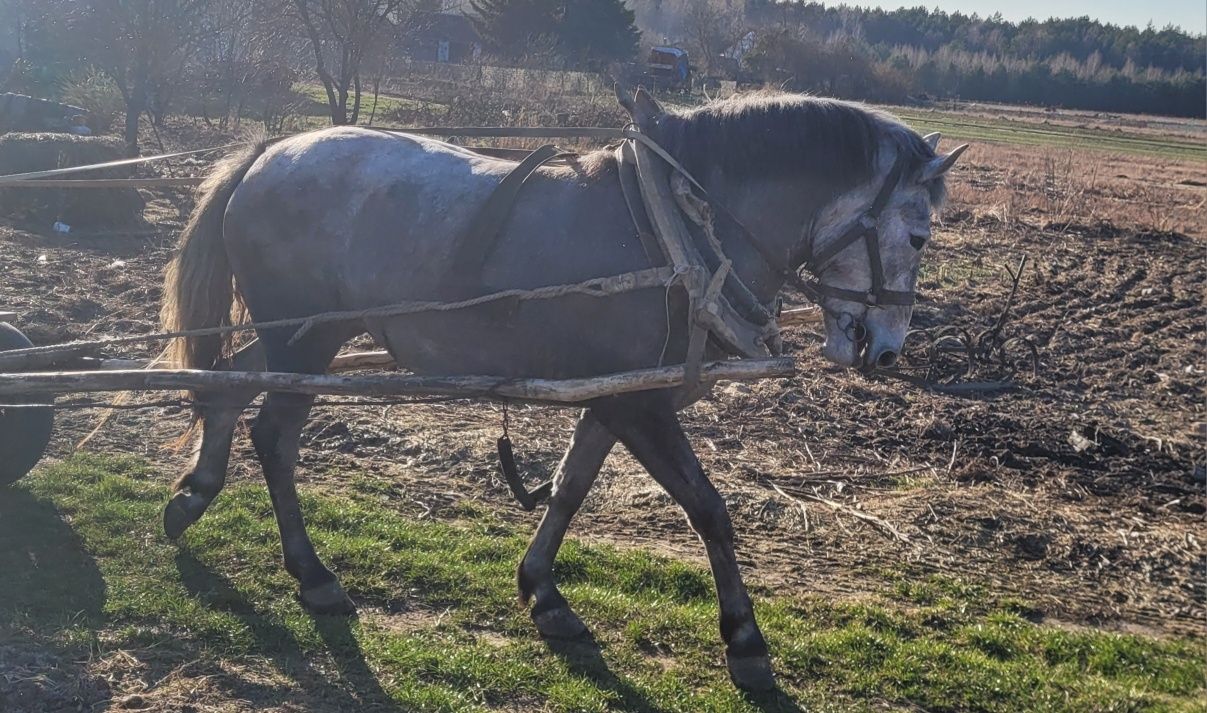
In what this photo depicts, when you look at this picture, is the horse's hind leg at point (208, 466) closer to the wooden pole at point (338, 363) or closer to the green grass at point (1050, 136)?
the wooden pole at point (338, 363)

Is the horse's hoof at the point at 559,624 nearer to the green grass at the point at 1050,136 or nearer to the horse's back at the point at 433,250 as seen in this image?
the horse's back at the point at 433,250

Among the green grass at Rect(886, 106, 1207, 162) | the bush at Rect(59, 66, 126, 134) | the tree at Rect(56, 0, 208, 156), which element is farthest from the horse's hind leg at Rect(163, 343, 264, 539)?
the green grass at Rect(886, 106, 1207, 162)

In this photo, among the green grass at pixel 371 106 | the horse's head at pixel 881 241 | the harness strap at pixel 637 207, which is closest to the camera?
the harness strap at pixel 637 207

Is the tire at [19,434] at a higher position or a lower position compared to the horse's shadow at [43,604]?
higher

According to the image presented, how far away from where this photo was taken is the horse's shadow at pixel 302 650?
12.8 feet

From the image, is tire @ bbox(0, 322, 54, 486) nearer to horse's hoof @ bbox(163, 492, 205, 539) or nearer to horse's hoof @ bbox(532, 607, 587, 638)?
horse's hoof @ bbox(163, 492, 205, 539)

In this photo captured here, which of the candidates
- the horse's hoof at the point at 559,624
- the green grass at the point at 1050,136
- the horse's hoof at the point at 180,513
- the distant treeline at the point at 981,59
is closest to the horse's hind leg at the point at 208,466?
the horse's hoof at the point at 180,513

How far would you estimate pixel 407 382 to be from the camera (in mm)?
A: 4133

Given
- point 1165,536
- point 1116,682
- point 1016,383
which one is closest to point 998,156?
point 1016,383

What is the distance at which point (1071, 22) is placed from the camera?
263ft

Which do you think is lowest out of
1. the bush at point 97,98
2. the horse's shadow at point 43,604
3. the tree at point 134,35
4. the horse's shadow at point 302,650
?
the horse's shadow at point 302,650

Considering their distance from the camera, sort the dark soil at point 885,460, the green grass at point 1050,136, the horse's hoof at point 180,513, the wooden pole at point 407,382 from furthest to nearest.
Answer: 1. the green grass at point 1050,136
2. the dark soil at point 885,460
3. the horse's hoof at point 180,513
4. the wooden pole at point 407,382

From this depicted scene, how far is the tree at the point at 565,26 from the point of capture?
40.5m

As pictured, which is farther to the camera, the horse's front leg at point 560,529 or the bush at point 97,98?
the bush at point 97,98
